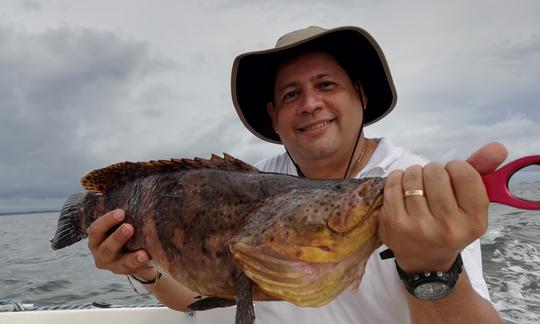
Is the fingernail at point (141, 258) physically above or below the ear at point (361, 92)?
below

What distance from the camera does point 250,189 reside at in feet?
8.11

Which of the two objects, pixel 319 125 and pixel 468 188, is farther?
pixel 319 125

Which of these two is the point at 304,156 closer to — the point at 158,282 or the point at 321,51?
the point at 321,51

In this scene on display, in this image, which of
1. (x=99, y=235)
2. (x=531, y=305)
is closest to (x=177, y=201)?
(x=99, y=235)

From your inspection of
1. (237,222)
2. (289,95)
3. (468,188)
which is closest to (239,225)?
(237,222)

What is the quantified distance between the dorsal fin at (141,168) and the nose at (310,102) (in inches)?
37.3

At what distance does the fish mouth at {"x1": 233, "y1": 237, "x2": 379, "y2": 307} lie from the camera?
6.46 ft

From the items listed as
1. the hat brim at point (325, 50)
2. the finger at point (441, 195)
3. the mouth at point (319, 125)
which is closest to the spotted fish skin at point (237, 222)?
the finger at point (441, 195)

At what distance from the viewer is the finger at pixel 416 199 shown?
5.96 ft

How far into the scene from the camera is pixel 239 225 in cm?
235

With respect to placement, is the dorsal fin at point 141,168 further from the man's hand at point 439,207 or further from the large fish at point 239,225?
the man's hand at point 439,207

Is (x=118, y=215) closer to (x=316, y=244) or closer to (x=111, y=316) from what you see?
(x=316, y=244)

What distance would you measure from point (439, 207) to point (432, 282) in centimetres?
49

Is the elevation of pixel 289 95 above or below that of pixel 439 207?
above
